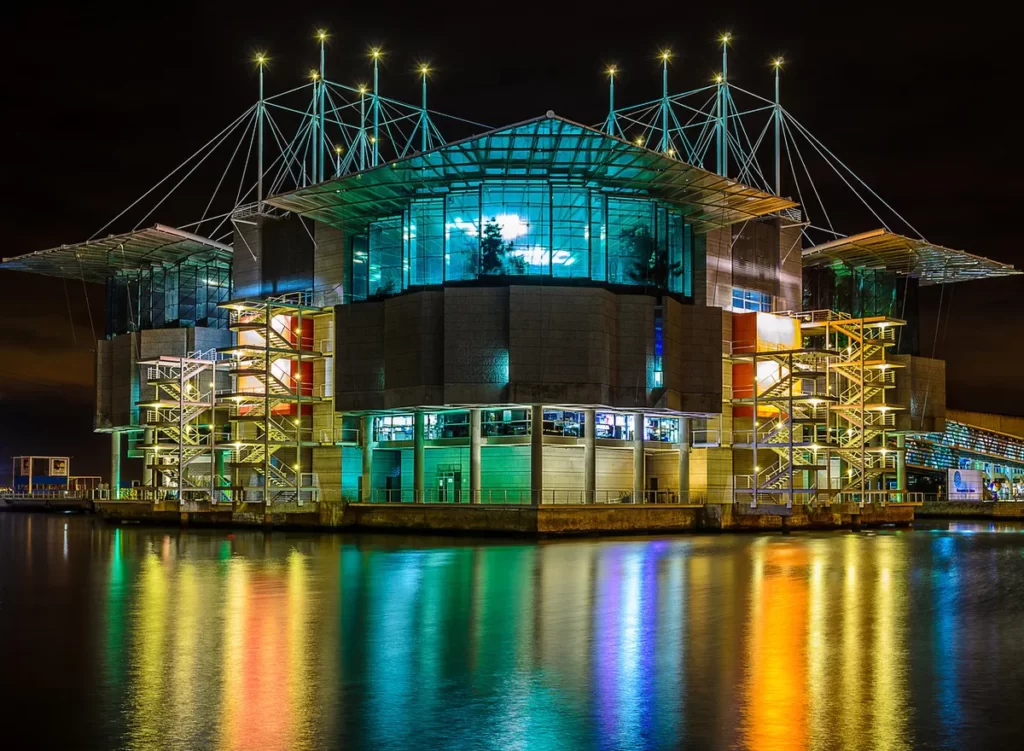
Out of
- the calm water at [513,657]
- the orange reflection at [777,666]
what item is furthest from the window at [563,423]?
the orange reflection at [777,666]

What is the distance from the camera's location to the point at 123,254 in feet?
315

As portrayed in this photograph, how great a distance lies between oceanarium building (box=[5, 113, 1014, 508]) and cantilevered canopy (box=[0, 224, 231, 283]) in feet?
1.50

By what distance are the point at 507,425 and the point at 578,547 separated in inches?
793

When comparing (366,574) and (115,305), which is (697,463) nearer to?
(366,574)

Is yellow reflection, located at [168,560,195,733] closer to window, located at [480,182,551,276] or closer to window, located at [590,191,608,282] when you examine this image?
window, located at [480,182,551,276]

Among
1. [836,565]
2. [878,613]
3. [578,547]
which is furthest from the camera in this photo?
[578,547]

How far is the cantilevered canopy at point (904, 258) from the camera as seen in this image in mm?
90250

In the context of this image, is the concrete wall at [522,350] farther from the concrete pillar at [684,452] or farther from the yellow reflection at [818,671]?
the yellow reflection at [818,671]

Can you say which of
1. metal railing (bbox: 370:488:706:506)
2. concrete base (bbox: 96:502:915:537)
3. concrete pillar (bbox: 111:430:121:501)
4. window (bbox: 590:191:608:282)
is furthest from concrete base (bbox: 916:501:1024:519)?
concrete pillar (bbox: 111:430:121:501)

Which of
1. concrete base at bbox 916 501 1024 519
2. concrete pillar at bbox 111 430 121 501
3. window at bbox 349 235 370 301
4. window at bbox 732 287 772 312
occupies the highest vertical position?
window at bbox 349 235 370 301

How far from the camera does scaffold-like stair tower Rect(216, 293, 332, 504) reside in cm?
7625

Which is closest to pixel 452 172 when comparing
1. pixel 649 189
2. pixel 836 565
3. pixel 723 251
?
pixel 649 189

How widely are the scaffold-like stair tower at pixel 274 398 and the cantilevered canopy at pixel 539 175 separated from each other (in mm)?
7730

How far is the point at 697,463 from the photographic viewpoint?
79.6 meters
